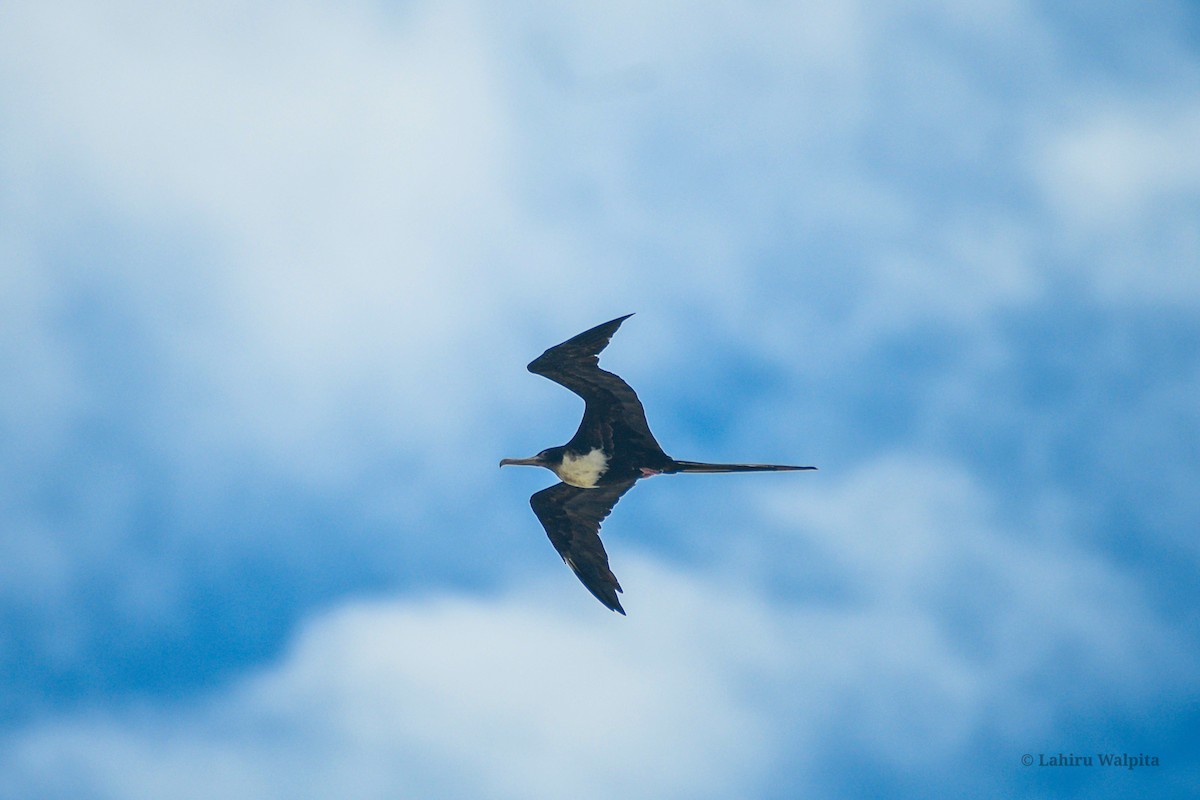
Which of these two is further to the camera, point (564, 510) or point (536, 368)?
point (564, 510)

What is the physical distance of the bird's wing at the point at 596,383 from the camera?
12352 mm

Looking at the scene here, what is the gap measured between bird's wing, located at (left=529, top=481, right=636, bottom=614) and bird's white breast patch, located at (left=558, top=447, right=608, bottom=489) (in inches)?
10.8

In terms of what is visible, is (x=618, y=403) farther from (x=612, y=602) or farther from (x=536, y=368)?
(x=612, y=602)

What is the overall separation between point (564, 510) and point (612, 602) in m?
1.16

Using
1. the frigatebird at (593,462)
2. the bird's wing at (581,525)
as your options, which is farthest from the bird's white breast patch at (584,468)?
the bird's wing at (581,525)

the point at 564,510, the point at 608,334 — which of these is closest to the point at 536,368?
the point at 608,334

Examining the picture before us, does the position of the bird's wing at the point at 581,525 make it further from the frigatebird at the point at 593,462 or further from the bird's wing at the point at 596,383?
the bird's wing at the point at 596,383

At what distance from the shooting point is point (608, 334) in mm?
12297

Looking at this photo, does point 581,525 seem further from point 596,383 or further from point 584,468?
point 596,383

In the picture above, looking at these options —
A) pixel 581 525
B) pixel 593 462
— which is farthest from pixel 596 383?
pixel 581 525

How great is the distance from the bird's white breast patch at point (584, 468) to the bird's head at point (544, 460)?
0.08 metres

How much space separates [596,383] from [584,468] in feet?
3.87

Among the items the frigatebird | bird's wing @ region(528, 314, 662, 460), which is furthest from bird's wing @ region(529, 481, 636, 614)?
bird's wing @ region(528, 314, 662, 460)

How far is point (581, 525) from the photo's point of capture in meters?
14.1
